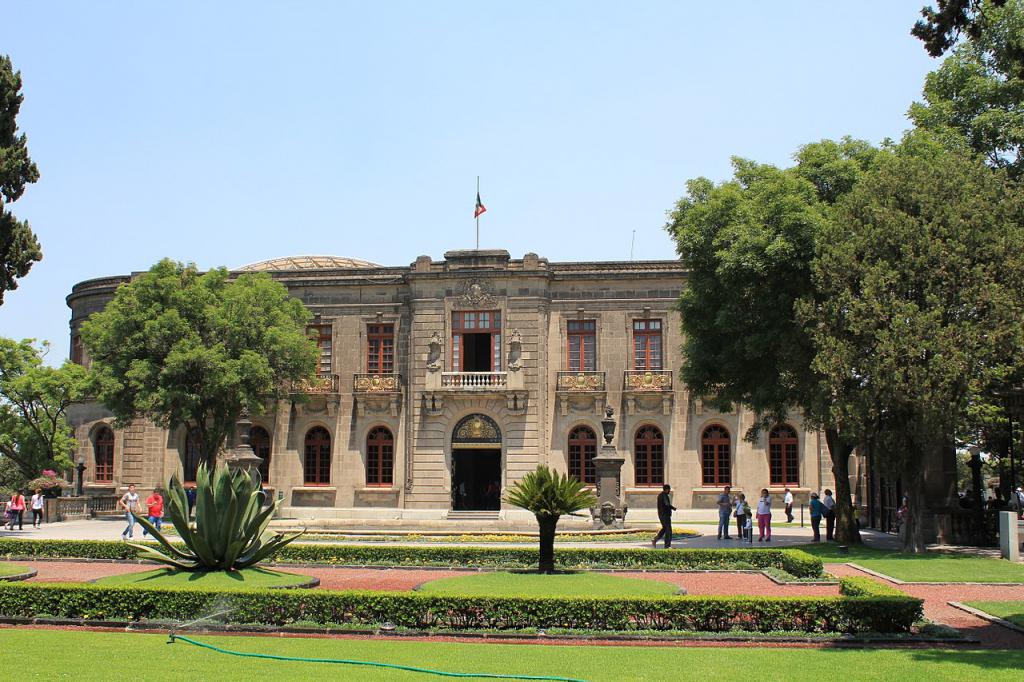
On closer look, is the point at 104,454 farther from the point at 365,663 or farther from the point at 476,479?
the point at 365,663

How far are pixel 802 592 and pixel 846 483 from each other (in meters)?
10.9

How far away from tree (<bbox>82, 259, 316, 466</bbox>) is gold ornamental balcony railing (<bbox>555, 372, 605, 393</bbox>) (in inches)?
399

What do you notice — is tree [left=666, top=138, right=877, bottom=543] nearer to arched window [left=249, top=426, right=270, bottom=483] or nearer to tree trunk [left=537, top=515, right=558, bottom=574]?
tree trunk [left=537, top=515, right=558, bottom=574]

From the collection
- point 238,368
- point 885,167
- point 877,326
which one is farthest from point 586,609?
point 238,368

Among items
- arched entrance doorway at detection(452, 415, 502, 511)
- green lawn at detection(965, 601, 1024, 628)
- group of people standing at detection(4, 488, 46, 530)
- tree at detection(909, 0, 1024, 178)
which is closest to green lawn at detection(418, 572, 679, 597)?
green lawn at detection(965, 601, 1024, 628)

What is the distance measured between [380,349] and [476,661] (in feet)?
102

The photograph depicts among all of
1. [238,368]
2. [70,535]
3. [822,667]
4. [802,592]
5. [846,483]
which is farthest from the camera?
[238,368]

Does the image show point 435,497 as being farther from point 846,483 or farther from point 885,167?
point 885,167

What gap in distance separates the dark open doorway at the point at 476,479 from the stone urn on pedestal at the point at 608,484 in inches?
362

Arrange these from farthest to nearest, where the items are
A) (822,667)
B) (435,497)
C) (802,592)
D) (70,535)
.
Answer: (435,497)
(70,535)
(802,592)
(822,667)

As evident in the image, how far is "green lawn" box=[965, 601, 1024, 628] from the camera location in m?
14.2

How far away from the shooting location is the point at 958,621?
1454 centimetres

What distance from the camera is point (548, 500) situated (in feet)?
58.0

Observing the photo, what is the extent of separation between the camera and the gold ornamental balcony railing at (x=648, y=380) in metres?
40.0
